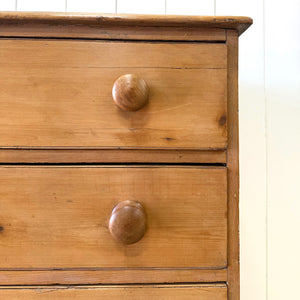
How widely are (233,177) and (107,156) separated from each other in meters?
0.22

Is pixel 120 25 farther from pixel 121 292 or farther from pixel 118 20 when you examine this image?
pixel 121 292

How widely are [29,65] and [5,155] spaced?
15 cm

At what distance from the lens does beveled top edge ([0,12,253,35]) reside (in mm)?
515

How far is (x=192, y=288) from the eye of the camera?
0.53 meters

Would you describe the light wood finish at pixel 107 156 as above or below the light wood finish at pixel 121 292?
above

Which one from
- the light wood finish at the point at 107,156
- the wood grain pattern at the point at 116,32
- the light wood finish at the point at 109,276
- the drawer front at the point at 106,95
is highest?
the wood grain pattern at the point at 116,32

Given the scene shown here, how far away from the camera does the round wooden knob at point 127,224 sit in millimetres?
488

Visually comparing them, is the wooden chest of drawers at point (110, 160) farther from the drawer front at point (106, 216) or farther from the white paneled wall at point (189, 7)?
the white paneled wall at point (189, 7)
